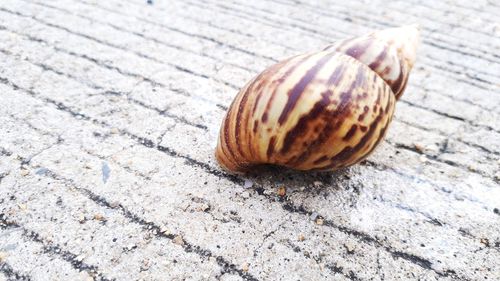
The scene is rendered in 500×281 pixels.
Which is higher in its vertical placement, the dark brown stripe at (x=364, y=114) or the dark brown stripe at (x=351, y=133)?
the dark brown stripe at (x=364, y=114)

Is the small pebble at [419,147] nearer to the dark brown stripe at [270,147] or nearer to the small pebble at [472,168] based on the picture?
the small pebble at [472,168]

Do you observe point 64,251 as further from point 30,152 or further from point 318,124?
point 318,124

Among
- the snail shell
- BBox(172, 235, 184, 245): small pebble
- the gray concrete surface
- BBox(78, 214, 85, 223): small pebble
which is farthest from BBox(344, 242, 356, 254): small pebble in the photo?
BBox(78, 214, 85, 223): small pebble

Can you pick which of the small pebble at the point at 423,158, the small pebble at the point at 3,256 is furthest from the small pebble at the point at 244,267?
the small pebble at the point at 423,158

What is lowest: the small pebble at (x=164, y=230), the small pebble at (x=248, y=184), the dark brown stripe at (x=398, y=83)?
the small pebble at (x=164, y=230)

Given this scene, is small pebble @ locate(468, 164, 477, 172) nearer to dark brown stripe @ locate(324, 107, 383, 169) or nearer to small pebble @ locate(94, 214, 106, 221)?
dark brown stripe @ locate(324, 107, 383, 169)

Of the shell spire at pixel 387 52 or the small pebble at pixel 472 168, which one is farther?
the small pebble at pixel 472 168

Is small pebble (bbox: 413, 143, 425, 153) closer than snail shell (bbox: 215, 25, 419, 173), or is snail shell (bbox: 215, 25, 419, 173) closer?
snail shell (bbox: 215, 25, 419, 173)
